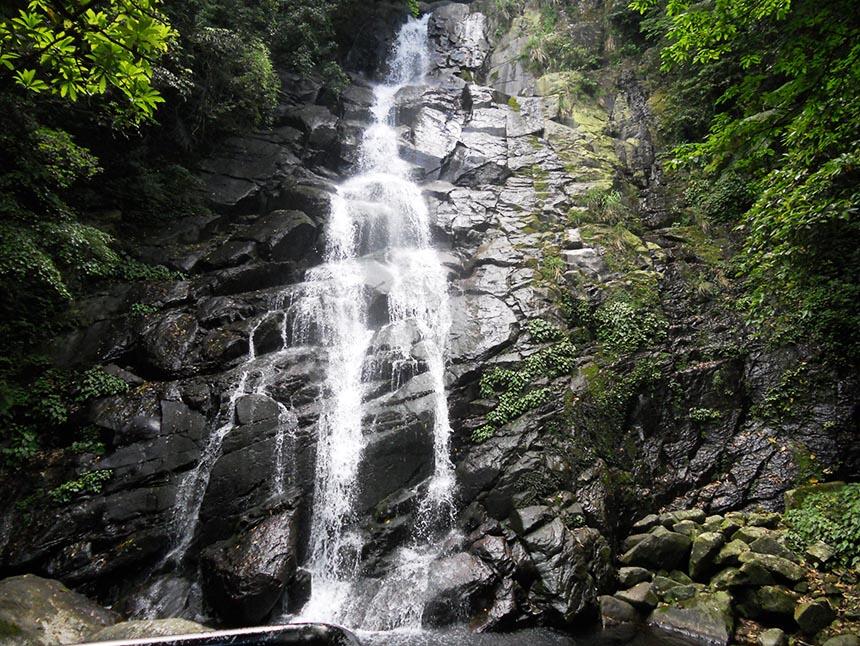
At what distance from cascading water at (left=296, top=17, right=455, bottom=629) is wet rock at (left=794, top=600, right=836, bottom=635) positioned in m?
5.62

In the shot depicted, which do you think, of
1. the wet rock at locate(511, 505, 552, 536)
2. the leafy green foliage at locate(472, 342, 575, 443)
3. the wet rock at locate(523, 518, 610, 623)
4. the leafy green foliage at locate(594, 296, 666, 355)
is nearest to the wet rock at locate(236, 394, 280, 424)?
the leafy green foliage at locate(472, 342, 575, 443)

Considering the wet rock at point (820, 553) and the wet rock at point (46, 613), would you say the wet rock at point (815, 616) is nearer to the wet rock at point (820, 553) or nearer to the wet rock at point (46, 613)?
the wet rock at point (820, 553)

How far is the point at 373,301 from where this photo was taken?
1239cm

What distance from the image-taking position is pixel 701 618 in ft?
21.6

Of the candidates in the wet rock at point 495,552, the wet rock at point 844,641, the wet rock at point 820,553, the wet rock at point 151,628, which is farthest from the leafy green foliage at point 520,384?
the wet rock at point 151,628

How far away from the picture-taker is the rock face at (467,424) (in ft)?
24.3

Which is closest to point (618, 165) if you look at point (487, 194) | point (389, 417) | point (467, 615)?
point (487, 194)

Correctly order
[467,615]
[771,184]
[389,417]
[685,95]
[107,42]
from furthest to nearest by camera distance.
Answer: [685,95]
[389,417]
[467,615]
[771,184]
[107,42]

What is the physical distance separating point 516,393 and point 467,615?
4510mm

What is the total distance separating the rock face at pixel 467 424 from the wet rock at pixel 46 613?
94 centimetres

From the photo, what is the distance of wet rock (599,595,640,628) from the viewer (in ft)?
22.8

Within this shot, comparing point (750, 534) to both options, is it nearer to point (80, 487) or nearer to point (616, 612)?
point (616, 612)

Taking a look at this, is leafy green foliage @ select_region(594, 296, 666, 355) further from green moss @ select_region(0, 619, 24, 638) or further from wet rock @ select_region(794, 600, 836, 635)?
green moss @ select_region(0, 619, 24, 638)

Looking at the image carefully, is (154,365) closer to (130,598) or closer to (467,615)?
(130,598)
